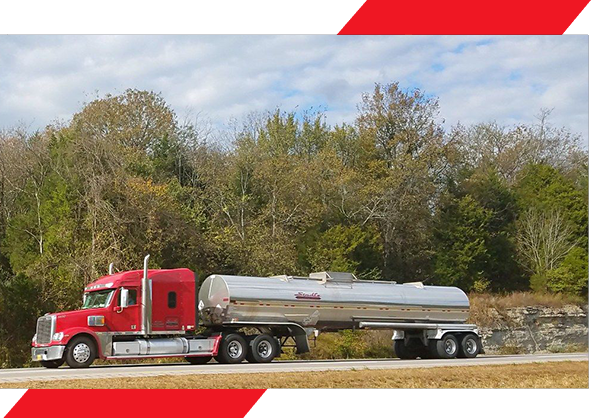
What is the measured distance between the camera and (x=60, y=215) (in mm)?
34344

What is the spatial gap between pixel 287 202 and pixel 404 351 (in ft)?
51.3

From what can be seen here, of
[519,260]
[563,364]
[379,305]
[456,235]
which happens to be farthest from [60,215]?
[519,260]

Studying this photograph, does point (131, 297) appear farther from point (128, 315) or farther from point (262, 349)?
point (262, 349)

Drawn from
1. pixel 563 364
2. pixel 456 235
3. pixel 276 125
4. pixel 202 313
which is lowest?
pixel 563 364

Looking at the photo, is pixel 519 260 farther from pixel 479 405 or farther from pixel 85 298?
pixel 479 405

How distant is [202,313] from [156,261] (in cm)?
954

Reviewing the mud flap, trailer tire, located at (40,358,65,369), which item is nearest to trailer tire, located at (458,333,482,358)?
the mud flap

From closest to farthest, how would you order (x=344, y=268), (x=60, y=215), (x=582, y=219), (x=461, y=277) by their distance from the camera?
(x=60, y=215) < (x=344, y=268) < (x=461, y=277) < (x=582, y=219)

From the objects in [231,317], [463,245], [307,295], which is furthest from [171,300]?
[463,245]

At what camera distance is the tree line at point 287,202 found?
34.0 m

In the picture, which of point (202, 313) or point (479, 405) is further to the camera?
point (202, 313)

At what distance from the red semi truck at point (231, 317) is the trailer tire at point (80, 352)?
0.03 m

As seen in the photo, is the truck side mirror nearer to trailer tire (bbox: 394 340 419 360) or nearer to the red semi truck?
the red semi truck

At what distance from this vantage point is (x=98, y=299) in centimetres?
2416
